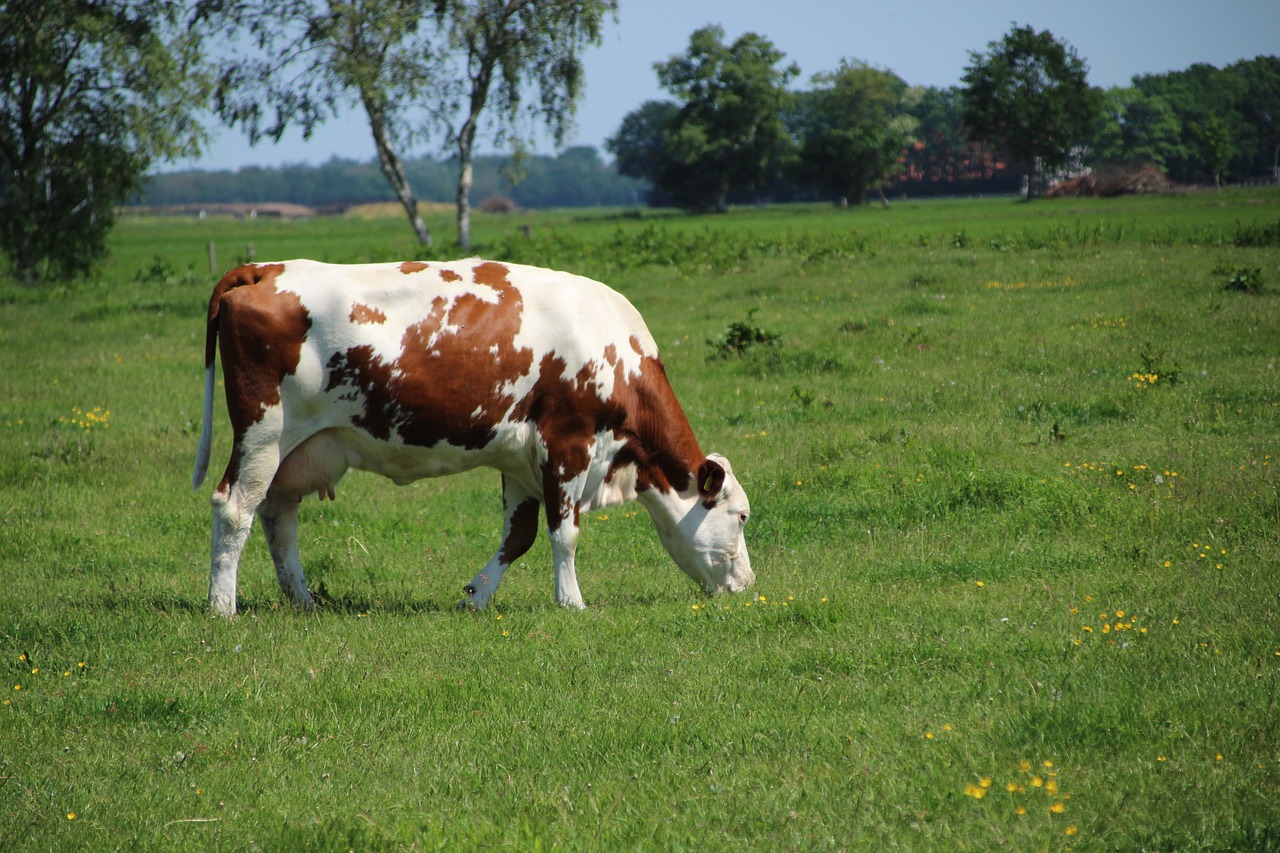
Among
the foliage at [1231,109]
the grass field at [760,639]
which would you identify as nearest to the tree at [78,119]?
the grass field at [760,639]

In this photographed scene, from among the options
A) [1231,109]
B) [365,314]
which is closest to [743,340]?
[365,314]

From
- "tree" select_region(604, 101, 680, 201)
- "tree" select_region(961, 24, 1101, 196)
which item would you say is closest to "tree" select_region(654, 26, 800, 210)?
"tree" select_region(961, 24, 1101, 196)

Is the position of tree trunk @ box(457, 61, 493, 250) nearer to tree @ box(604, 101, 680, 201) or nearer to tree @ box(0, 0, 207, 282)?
tree @ box(0, 0, 207, 282)

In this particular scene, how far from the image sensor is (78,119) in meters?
34.4

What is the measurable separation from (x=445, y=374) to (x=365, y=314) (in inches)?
25.5

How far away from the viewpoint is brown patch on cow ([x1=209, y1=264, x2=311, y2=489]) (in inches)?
295

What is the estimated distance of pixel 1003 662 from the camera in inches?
237

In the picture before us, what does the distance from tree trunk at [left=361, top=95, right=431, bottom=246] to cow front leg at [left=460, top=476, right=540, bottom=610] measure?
3033 cm

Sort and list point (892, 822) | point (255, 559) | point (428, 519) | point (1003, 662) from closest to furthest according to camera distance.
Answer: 1. point (892, 822)
2. point (1003, 662)
3. point (255, 559)
4. point (428, 519)

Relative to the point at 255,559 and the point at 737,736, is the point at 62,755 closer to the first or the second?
the point at 737,736

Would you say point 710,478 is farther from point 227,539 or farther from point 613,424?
point 227,539

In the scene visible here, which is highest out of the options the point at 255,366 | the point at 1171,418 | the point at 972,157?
the point at 972,157

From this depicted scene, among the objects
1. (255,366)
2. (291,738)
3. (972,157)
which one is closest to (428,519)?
(255,366)

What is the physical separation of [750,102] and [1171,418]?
258 ft
